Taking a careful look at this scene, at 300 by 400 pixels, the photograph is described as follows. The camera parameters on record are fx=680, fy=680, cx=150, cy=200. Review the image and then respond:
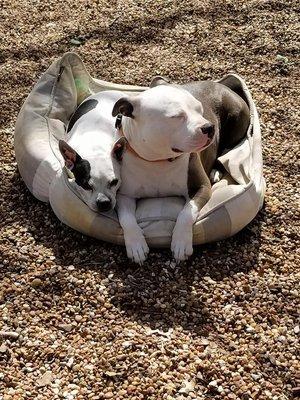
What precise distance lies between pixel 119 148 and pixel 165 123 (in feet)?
1.64

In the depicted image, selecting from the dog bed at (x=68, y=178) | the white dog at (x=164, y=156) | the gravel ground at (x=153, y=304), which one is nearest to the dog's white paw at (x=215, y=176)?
the dog bed at (x=68, y=178)

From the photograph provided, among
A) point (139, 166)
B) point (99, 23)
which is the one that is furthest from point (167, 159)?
point (99, 23)

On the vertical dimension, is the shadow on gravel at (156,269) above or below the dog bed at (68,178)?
below

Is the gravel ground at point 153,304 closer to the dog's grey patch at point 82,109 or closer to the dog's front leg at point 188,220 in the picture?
the dog's front leg at point 188,220

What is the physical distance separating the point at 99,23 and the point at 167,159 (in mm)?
3186

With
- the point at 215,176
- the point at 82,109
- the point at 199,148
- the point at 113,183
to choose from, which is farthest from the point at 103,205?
the point at 82,109

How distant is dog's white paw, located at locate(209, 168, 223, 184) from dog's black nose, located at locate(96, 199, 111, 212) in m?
0.91

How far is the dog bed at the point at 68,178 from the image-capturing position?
4.19m

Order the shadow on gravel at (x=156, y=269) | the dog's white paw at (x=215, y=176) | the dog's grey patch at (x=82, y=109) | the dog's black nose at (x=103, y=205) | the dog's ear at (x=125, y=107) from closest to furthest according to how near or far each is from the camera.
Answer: the shadow on gravel at (x=156, y=269) → the dog's ear at (x=125, y=107) → the dog's black nose at (x=103, y=205) → the dog's white paw at (x=215, y=176) → the dog's grey patch at (x=82, y=109)

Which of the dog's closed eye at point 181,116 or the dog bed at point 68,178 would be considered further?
the dog bed at point 68,178

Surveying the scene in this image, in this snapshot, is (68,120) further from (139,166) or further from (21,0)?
(21,0)

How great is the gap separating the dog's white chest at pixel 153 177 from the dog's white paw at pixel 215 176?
0.46 meters

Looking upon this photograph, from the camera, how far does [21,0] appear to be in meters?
7.42

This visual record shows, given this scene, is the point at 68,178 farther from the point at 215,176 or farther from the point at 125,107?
the point at 215,176
